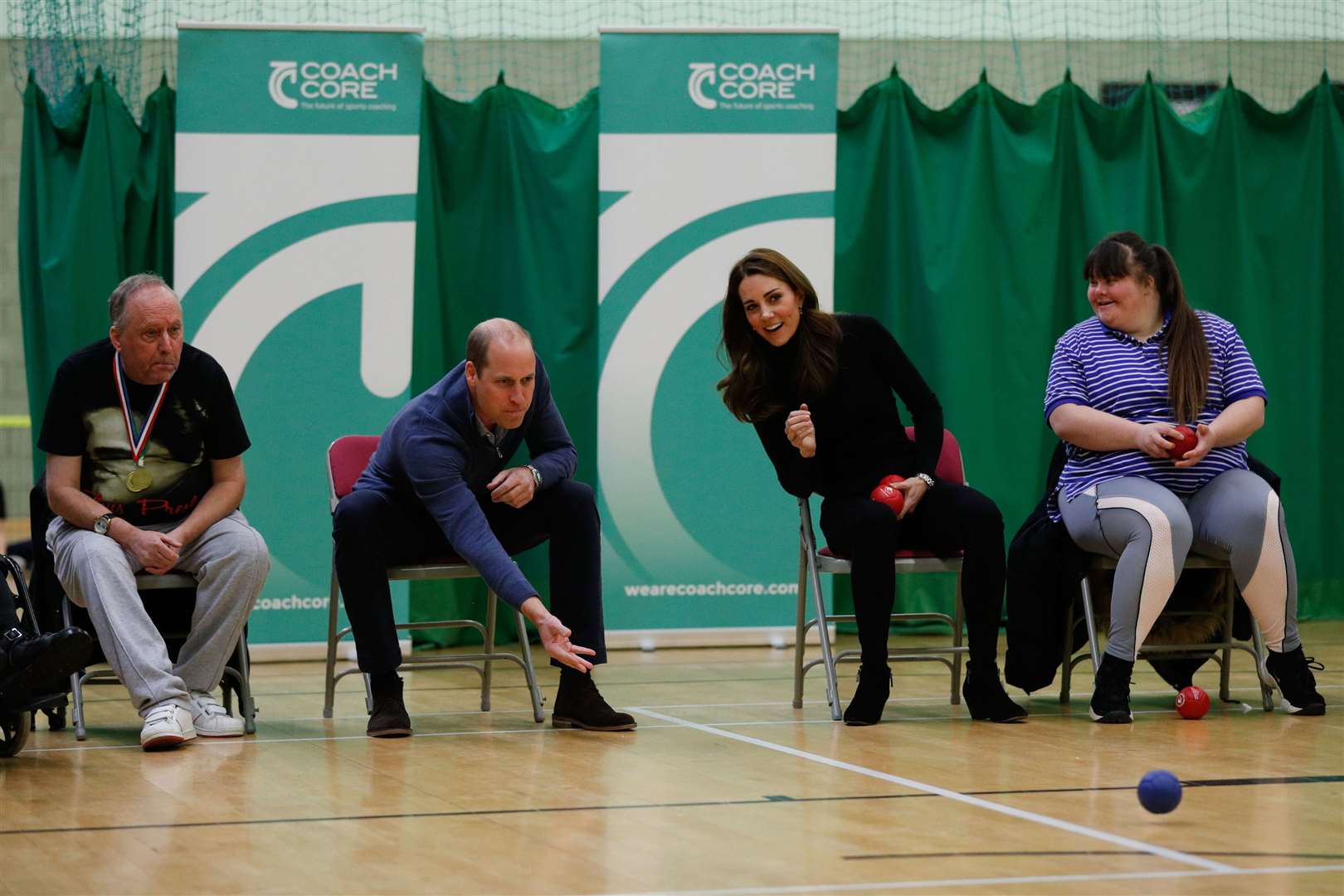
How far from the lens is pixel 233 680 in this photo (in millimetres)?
4098

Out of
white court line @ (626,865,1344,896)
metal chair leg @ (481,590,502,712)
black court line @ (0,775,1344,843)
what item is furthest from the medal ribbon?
white court line @ (626,865,1344,896)

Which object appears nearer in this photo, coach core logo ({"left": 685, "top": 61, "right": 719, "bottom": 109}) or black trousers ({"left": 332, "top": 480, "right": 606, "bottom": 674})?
black trousers ({"left": 332, "top": 480, "right": 606, "bottom": 674})

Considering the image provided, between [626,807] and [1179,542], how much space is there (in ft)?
5.39

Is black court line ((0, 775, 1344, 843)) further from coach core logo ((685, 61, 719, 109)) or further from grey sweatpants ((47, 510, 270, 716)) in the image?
coach core logo ((685, 61, 719, 109))

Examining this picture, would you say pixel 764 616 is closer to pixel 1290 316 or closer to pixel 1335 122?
pixel 1290 316

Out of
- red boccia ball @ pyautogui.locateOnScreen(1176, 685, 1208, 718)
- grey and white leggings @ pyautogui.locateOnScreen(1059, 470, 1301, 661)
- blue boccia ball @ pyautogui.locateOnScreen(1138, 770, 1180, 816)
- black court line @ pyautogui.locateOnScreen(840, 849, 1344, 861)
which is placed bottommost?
red boccia ball @ pyautogui.locateOnScreen(1176, 685, 1208, 718)

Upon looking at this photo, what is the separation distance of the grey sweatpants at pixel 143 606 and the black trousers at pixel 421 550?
0.82ft

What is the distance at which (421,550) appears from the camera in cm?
384

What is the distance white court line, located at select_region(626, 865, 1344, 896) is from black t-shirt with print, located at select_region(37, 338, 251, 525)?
214 cm

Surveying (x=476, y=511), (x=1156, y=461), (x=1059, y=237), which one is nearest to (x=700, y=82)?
(x=1059, y=237)

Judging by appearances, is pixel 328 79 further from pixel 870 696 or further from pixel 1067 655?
pixel 1067 655

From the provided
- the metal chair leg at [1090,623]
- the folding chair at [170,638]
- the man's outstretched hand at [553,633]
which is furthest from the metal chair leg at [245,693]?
the metal chair leg at [1090,623]

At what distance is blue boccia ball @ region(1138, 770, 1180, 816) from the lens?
8.48ft

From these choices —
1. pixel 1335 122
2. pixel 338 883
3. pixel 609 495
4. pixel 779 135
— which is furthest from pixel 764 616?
pixel 338 883
